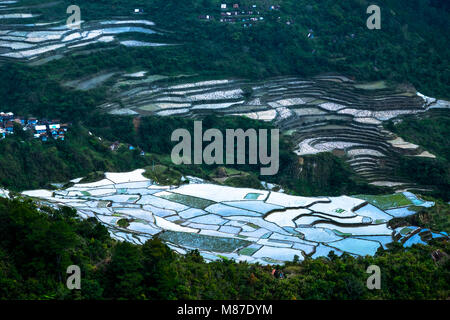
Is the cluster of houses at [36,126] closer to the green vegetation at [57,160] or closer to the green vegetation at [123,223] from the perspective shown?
the green vegetation at [57,160]

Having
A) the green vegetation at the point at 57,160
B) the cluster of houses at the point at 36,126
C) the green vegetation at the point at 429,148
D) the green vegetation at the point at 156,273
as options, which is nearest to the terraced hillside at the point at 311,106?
the green vegetation at the point at 429,148

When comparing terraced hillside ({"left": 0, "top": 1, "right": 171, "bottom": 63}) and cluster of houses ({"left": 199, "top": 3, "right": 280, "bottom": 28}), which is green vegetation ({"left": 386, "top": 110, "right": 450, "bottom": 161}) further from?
terraced hillside ({"left": 0, "top": 1, "right": 171, "bottom": 63})

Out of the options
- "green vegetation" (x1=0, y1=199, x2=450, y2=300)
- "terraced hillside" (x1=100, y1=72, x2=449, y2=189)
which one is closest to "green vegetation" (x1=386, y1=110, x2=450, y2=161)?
"terraced hillside" (x1=100, y1=72, x2=449, y2=189)

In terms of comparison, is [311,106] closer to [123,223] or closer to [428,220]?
[428,220]

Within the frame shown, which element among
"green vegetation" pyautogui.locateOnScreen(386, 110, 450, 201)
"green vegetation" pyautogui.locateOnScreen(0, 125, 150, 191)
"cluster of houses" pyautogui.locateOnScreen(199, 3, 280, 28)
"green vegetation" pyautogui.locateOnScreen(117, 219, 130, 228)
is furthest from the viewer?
"cluster of houses" pyautogui.locateOnScreen(199, 3, 280, 28)

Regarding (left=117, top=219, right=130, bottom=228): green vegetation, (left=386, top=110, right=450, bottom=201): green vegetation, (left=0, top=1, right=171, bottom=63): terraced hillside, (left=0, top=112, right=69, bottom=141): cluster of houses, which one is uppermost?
(left=0, top=1, right=171, bottom=63): terraced hillside

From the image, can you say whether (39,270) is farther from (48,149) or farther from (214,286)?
(48,149)
